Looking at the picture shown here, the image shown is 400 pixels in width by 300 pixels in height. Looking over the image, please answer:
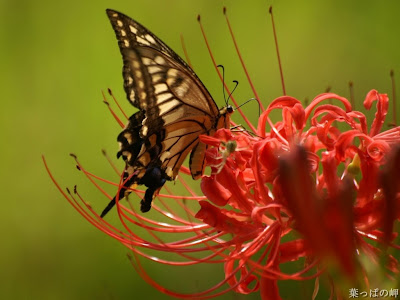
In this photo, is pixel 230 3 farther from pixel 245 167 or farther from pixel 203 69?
pixel 245 167

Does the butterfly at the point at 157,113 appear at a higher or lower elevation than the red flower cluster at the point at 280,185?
higher

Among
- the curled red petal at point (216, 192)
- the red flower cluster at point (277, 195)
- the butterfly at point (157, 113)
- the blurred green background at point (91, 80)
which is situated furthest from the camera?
the blurred green background at point (91, 80)

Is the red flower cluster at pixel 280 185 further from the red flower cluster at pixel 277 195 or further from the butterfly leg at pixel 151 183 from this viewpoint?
the butterfly leg at pixel 151 183

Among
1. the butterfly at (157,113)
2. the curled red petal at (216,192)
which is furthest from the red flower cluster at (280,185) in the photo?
the butterfly at (157,113)

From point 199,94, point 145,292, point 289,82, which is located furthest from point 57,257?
point 199,94

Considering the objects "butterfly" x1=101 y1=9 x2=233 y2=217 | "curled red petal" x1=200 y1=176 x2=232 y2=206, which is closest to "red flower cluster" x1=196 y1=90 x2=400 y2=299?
"curled red petal" x1=200 y1=176 x2=232 y2=206

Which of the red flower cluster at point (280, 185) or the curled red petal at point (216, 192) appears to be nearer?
the red flower cluster at point (280, 185)

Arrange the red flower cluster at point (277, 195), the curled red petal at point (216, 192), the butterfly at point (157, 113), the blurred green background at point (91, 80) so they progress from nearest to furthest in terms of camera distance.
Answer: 1. the red flower cluster at point (277, 195)
2. the curled red petal at point (216, 192)
3. the butterfly at point (157, 113)
4. the blurred green background at point (91, 80)
